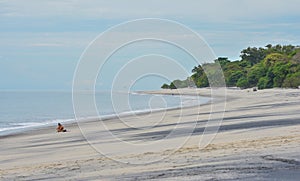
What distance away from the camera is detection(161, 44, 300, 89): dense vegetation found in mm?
85938

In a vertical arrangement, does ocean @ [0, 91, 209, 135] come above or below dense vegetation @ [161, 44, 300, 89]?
below

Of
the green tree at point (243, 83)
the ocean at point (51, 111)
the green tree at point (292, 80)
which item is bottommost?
the ocean at point (51, 111)

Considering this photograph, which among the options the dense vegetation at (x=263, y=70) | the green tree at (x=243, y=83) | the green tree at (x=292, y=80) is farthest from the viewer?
the green tree at (x=243, y=83)

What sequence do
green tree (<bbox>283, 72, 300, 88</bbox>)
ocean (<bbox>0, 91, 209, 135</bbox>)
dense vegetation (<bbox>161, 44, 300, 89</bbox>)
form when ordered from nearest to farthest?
ocean (<bbox>0, 91, 209, 135</bbox>), green tree (<bbox>283, 72, 300, 88</bbox>), dense vegetation (<bbox>161, 44, 300, 89</bbox>)

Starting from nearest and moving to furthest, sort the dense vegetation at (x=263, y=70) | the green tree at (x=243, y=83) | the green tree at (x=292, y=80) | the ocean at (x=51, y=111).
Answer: the ocean at (x=51, y=111) → the green tree at (x=292, y=80) → the dense vegetation at (x=263, y=70) → the green tree at (x=243, y=83)

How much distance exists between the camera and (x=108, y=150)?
755 inches

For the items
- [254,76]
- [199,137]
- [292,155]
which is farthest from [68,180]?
[254,76]

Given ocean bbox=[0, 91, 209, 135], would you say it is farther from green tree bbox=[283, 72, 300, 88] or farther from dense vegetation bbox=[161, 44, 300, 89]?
green tree bbox=[283, 72, 300, 88]

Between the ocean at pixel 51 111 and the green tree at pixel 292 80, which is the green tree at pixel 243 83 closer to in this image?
the green tree at pixel 292 80

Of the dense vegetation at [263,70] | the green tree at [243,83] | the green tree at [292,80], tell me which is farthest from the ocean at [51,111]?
the green tree at [243,83]

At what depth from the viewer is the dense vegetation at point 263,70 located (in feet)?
282

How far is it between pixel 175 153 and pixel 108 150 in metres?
4.06

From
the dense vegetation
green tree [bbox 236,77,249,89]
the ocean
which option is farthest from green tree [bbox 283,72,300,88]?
green tree [bbox 236,77,249,89]

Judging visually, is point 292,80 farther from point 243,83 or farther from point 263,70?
point 243,83
